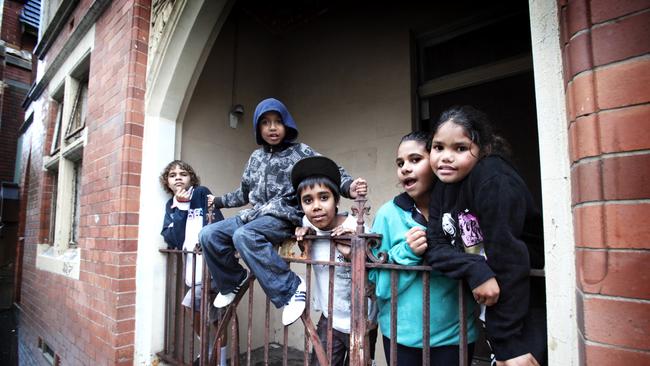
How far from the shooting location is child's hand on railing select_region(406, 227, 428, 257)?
1297 mm

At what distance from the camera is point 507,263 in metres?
1.04

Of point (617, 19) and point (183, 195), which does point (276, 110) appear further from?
point (617, 19)

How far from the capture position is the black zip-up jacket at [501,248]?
1.03m

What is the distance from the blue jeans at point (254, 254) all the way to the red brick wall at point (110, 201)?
1196 millimetres

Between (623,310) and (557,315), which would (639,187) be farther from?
(557,315)

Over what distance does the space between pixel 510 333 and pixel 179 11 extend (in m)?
3.04

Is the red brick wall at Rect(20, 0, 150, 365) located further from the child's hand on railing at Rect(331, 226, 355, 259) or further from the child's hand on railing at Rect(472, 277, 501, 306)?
the child's hand on railing at Rect(472, 277, 501, 306)

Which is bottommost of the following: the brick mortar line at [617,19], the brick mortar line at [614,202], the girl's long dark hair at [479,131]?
the brick mortar line at [614,202]

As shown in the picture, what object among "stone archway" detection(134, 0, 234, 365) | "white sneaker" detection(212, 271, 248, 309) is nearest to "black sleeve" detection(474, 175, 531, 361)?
"white sneaker" detection(212, 271, 248, 309)

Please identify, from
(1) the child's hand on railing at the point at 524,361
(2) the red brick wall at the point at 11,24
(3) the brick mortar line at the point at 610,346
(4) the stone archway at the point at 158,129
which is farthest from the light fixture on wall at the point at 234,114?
(2) the red brick wall at the point at 11,24

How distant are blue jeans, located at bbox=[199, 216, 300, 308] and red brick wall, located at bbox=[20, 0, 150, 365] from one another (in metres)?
1.20

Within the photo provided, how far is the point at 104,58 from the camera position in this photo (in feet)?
11.0

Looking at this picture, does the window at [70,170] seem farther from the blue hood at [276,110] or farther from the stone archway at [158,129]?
the blue hood at [276,110]

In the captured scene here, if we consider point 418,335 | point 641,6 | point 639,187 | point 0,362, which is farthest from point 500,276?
point 0,362
